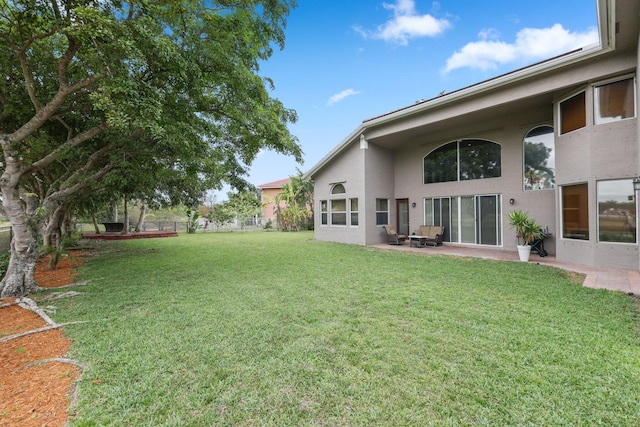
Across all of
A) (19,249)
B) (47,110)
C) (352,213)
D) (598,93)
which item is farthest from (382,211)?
(19,249)

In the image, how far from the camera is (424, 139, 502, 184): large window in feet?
37.6

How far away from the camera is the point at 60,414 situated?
2365mm

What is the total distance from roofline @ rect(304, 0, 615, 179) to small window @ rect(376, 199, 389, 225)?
3.48 meters

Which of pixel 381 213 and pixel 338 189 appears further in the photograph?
pixel 338 189

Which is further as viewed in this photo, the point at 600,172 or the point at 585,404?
the point at 600,172

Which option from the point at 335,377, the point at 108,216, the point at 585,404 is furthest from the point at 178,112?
the point at 108,216

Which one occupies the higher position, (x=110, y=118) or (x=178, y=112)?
(x=178, y=112)

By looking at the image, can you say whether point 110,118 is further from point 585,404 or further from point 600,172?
point 600,172

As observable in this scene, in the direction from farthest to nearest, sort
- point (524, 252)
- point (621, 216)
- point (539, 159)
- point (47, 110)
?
point (539, 159) < point (524, 252) < point (621, 216) < point (47, 110)

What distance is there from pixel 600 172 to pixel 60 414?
11.3 meters

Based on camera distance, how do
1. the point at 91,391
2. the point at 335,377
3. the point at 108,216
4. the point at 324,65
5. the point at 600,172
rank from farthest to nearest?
1. the point at 108,216
2. the point at 324,65
3. the point at 600,172
4. the point at 335,377
5. the point at 91,391

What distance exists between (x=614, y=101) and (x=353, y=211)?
9.53 m

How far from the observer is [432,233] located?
12.6 metres

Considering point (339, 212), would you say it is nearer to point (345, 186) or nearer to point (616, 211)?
point (345, 186)
